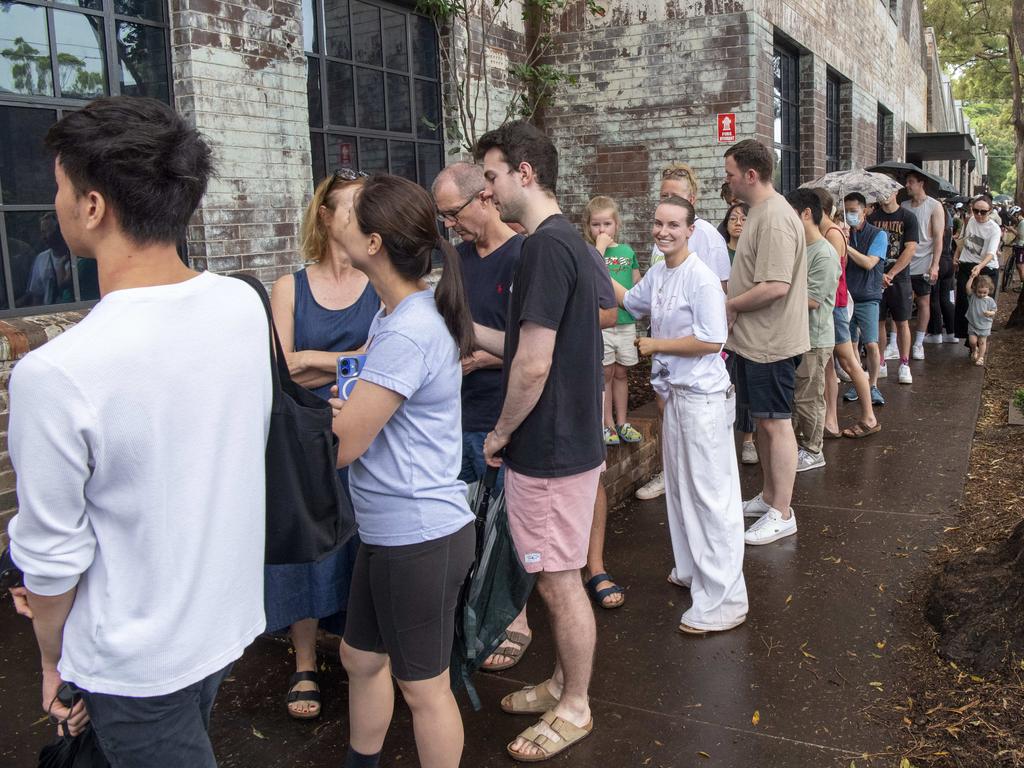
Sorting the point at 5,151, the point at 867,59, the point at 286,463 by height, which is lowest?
the point at 286,463

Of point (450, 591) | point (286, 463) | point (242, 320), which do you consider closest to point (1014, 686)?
point (450, 591)

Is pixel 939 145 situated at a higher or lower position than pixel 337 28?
higher

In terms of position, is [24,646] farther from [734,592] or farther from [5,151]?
[734,592]

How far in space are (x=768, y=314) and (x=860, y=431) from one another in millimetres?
2887

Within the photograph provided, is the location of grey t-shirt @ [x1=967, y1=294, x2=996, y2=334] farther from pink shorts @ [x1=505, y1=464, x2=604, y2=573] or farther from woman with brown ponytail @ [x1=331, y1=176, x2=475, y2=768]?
woman with brown ponytail @ [x1=331, y1=176, x2=475, y2=768]

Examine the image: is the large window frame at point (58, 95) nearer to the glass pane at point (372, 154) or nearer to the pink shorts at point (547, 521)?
the glass pane at point (372, 154)

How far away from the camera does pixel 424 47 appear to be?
816 centimetres

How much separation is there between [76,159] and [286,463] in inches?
29.3

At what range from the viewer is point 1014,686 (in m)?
3.28

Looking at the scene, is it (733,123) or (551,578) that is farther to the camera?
(733,123)

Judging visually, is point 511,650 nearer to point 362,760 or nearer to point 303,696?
point 303,696

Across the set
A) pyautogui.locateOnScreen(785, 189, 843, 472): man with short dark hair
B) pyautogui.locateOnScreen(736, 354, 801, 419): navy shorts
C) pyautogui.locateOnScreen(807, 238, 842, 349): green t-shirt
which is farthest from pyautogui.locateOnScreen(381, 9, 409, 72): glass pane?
pyautogui.locateOnScreen(736, 354, 801, 419): navy shorts

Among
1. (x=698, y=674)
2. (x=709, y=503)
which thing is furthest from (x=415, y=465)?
(x=709, y=503)

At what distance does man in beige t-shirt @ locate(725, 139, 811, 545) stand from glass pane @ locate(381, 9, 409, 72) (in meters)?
3.94
